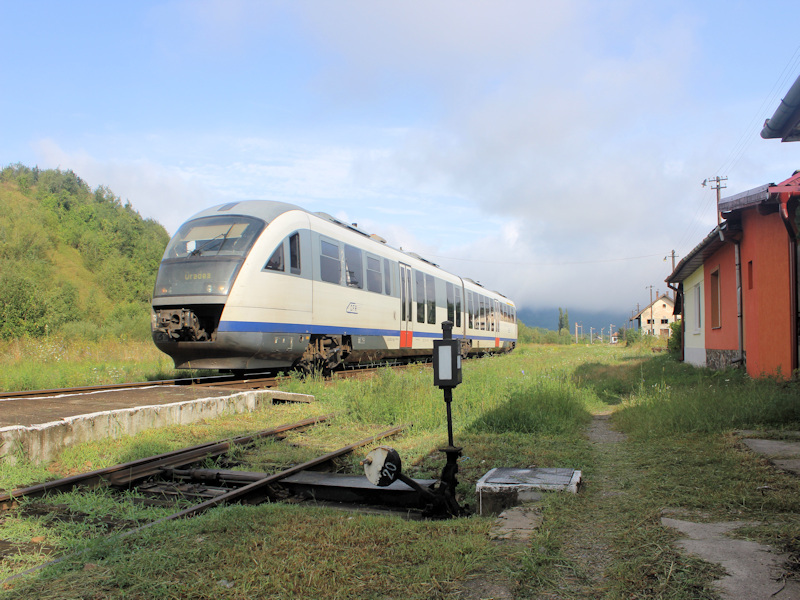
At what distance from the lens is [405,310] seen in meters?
15.8

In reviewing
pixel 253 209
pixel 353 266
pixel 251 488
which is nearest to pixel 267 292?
pixel 253 209

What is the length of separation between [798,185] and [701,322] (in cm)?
889

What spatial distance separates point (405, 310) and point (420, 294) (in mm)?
1472

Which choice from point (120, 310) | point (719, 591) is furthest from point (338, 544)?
point (120, 310)

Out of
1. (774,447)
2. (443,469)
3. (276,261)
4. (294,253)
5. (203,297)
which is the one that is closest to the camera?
(443,469)

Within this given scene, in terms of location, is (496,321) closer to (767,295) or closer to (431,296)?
(431,296)

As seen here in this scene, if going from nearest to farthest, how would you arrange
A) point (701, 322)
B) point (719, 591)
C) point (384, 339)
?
point (719, 591), point (384, 339), point (701, 322)

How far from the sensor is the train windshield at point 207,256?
9664 millimetres

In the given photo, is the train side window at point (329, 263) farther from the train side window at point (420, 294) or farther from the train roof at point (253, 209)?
the train side window at point (420, 294)

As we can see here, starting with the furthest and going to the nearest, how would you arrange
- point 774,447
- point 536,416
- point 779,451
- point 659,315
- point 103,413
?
point 659,315
point 536,416
point 103,413
point 774,447
point 779,451

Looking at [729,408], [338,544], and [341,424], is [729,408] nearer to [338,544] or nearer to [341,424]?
[341,424]

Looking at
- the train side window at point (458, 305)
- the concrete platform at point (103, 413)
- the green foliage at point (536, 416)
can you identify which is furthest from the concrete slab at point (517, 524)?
the train side window at point (458, 305)

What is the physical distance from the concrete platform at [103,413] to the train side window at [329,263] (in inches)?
123

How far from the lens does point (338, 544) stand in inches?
123
